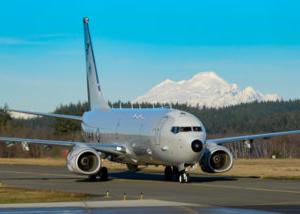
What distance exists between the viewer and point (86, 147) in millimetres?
48062

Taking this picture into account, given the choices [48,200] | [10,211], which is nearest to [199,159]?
[48,200]

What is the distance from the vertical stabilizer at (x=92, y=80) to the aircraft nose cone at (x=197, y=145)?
68.6ft

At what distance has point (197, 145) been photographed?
141 ft

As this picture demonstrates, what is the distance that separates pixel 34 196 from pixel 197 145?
35.1 feet

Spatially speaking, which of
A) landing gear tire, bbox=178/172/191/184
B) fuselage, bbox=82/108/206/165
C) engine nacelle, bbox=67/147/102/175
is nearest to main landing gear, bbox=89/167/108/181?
engine nacelle, bbox=67/147/102/175

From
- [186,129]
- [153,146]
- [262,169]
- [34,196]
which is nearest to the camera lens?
[34,196]

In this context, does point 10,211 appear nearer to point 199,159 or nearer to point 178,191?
point 178,191

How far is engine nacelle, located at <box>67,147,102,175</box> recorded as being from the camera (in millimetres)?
46969

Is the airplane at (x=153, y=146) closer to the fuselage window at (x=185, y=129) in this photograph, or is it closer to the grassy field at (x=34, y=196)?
the fuselage window at (x=185, y=129)

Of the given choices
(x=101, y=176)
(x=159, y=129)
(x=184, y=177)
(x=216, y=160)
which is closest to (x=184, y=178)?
(x=184, y=177)

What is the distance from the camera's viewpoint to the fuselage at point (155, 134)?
43500mm

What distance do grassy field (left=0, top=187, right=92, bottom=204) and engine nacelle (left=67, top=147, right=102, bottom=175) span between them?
7944 millimetres

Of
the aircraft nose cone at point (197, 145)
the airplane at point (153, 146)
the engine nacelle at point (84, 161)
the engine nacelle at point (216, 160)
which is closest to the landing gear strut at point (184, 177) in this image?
the airplane at point (153, 146)

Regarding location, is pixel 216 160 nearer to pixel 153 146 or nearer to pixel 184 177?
pixel 184 177
